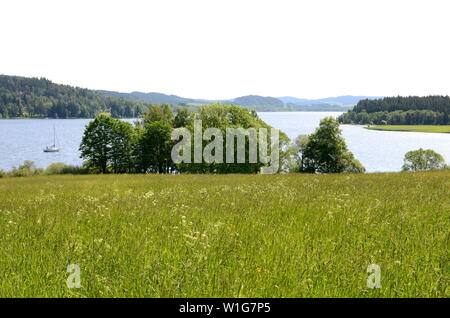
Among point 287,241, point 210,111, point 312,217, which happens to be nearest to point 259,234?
point 287,241

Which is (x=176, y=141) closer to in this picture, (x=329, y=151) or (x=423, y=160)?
(x=329, y=151)

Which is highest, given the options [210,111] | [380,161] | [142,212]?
[210,111]

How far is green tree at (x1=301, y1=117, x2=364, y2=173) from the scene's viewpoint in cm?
5253

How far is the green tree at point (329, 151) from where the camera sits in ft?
172

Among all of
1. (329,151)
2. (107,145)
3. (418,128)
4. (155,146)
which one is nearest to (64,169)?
(107,145)

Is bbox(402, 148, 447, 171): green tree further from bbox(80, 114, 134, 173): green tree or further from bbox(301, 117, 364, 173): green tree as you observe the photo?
bbox(80, 114, 134, 173): green tree

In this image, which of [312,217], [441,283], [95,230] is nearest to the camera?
[441,283]

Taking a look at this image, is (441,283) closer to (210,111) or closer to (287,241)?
(287,241)

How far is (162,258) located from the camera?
416 cm

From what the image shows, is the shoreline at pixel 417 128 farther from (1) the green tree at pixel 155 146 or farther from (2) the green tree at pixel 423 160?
(1) the green tree at pixel 155 146

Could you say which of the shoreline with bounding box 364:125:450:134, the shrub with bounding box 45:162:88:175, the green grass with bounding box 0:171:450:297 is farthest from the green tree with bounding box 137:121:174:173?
the shoreline with bounding box 364:125:450:134

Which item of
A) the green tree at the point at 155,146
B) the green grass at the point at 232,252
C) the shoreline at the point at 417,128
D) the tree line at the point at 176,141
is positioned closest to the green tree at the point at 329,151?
the tree line at the point at 176,141
